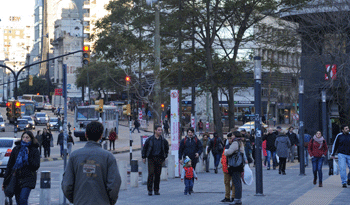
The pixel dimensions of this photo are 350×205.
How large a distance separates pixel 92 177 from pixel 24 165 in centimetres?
362

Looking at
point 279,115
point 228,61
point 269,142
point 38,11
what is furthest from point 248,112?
point 38,11

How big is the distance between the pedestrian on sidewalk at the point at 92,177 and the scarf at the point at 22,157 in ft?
11.1

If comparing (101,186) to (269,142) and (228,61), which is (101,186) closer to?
(269,142)

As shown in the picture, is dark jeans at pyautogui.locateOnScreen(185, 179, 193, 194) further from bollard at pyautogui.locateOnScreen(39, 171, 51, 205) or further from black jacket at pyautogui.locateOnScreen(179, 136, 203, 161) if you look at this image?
bollard at pyautogui.locateOnScreen(39, 171, 51, 205)

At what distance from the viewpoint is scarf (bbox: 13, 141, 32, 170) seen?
29.8ft

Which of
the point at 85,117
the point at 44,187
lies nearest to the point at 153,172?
the point at 44,187

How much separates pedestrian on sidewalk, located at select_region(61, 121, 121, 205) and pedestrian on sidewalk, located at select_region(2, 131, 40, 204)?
11.0 ft

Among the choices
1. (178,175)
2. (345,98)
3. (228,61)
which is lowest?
(178,175)

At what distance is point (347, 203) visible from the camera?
12.0 m

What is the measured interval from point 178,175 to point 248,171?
7.44 m

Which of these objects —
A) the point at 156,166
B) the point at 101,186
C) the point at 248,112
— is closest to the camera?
the point at 101,186

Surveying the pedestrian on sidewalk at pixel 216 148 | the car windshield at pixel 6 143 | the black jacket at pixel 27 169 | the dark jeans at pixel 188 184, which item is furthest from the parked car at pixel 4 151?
the black jacket at pixel 27 169

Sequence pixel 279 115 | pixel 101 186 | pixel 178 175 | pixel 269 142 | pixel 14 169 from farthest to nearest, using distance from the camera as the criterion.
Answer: pixel 279 115 → pixel 269 142 → pixel 178 175 → pixel 14 169 → pixel 101 186

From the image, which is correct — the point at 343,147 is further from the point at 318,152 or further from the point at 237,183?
the point at 237,183
